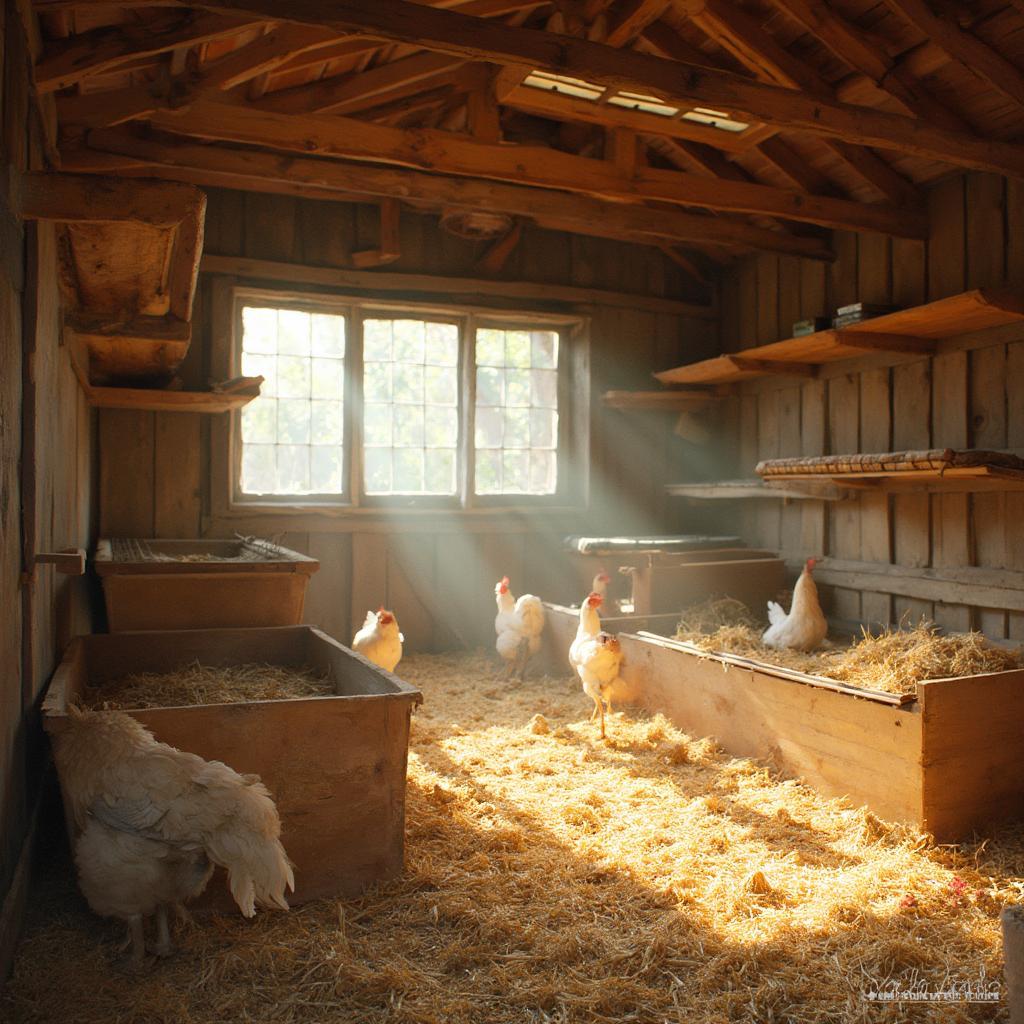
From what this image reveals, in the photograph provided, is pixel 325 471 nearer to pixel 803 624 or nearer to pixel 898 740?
pixel 803 624

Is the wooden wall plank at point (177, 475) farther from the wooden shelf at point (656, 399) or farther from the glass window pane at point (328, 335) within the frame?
the wooden shelf at point (656, 399)

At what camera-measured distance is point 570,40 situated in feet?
11.1

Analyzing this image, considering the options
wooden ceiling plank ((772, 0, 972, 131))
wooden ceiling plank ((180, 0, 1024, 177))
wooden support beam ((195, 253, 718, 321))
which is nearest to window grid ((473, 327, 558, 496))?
wooden support beam ((195, 253, 718, 321))

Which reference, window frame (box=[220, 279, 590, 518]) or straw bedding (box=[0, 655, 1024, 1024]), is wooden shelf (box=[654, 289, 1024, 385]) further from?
straw bedding (box=[0, 655, 1024, 1024])

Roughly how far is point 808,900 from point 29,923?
7.61ft

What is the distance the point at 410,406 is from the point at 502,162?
2.31m

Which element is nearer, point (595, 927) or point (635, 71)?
point (595, 927)

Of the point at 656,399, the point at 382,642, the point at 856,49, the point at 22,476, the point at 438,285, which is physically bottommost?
the point at 382,642

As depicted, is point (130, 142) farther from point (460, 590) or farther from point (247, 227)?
point (460, 590)

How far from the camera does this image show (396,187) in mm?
5094

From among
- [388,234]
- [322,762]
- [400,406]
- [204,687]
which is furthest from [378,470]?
[322,762]

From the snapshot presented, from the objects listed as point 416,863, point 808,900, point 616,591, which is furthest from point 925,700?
point 616,591

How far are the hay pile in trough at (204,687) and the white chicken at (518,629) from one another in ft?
6.75

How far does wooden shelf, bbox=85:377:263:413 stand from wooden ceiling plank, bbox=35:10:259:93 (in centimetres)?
190
